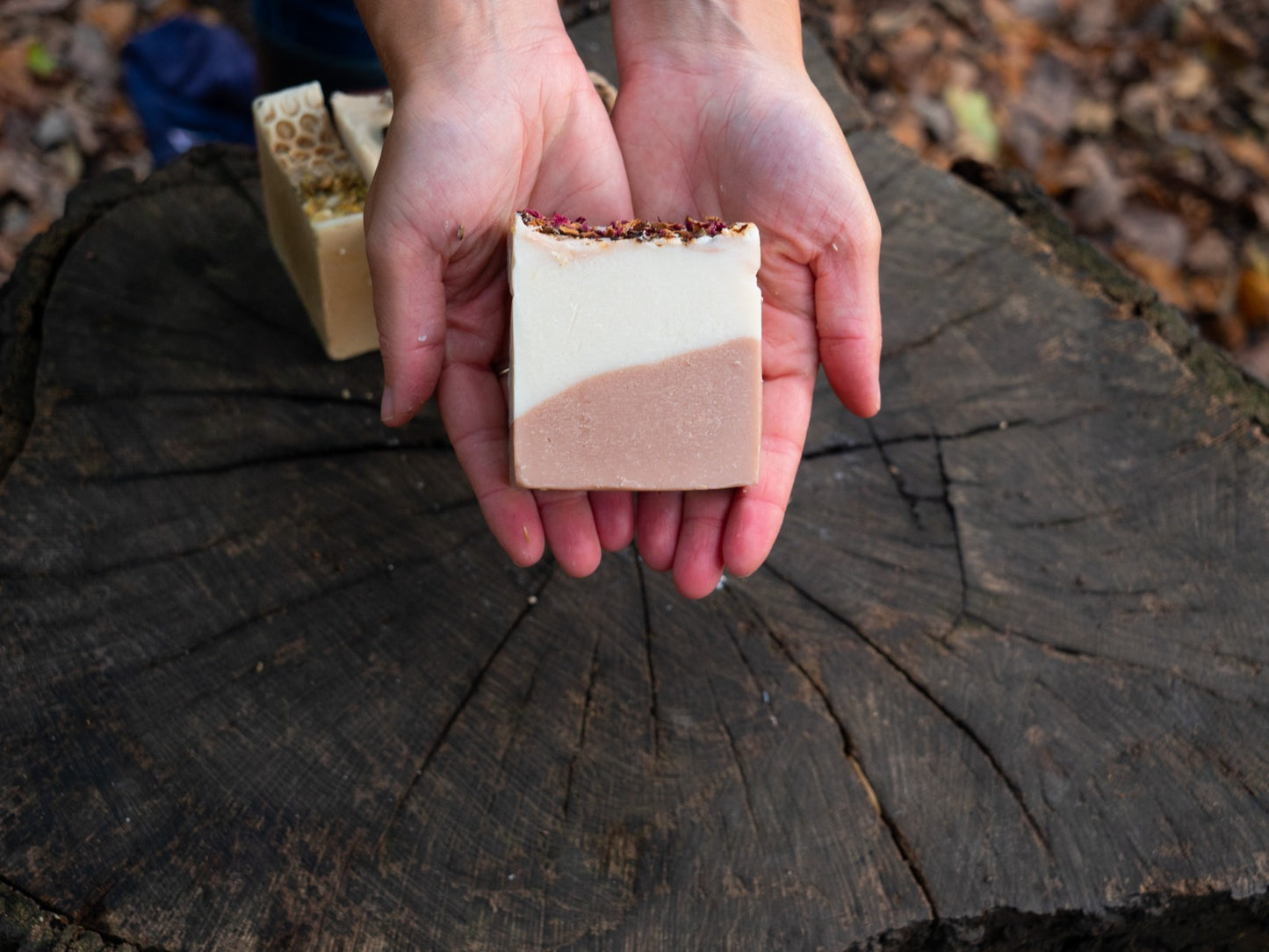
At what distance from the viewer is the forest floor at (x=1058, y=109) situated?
12.5ft

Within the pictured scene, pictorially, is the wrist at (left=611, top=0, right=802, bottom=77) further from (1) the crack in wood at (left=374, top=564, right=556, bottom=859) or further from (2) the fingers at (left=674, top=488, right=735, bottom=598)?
(1) the crack in wood at (left=374, top=564, right=556, bottom=859)

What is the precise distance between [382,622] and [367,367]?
649mm

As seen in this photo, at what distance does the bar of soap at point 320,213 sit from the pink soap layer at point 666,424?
2.19ft

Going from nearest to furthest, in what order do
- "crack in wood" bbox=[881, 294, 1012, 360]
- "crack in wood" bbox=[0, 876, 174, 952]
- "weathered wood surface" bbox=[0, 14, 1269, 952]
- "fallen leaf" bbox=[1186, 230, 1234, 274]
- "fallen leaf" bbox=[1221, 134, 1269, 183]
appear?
"crack in wood" bbox=[0, 876, 174, 952], "weathered wood surface" bbox=[0, 14, 1269, 952], "crack in wood" bbox=[881, 294, 1012, 360], "fallen leaf" bbox=[1186, 230, 1234, 274], "fallen leaf" bbox=[1221, 134, 1269, 183]

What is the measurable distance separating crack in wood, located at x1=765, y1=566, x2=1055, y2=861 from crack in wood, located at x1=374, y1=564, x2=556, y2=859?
Result: 0.50 metres

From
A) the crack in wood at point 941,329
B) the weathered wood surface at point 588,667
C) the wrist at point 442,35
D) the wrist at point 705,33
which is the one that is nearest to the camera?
the weathered wood surface at point 588,667

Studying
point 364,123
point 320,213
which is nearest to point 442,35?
point 364,123

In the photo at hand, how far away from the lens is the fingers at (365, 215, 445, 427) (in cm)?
181

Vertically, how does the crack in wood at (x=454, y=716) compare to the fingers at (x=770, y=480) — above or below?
below

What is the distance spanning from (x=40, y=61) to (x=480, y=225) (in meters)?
2.99

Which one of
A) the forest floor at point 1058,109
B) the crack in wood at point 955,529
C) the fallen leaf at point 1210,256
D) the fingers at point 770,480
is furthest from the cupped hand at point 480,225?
the fallen leaf at point 1210,256

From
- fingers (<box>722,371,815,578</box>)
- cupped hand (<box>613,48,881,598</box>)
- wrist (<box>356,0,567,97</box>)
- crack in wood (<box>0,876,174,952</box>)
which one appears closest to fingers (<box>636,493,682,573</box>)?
cupped hand (<box>613,48,881,598</box>)

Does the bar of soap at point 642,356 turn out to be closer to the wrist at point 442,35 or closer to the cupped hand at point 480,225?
the cupped hand at point 480,225

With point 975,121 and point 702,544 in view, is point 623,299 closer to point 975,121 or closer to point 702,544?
point 702,544
